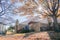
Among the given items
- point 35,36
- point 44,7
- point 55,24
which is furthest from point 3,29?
point 55,24

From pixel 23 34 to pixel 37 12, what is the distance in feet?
2.18

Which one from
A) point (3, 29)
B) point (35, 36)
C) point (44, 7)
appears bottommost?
point (35, 36)

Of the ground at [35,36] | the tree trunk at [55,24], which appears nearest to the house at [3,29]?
the ground at [35,36]

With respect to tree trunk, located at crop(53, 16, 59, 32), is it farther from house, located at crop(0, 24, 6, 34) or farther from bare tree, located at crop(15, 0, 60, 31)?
house, located at crop(0, 24, 6, 34)

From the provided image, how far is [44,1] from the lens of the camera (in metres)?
3.63

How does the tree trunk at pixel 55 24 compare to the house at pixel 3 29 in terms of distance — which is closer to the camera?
the tree trunk at pixel 55 24

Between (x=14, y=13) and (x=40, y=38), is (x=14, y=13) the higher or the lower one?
the higher one

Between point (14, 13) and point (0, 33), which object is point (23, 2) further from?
point (0, 33)

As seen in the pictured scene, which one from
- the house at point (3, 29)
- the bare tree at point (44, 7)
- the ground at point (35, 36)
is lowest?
the ground at point (35, 36)

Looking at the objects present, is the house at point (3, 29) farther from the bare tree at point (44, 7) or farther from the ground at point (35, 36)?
the bare tree at point (44, 7)

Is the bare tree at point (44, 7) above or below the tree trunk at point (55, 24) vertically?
above

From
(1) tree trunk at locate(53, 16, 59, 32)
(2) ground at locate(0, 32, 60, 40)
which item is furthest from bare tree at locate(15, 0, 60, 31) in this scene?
(2) ground at locate(0, 32, 60, 40)

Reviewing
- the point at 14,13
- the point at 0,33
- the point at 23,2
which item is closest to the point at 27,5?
the point at 23,2

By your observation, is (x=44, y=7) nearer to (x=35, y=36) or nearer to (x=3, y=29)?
(x=35, y=36)
